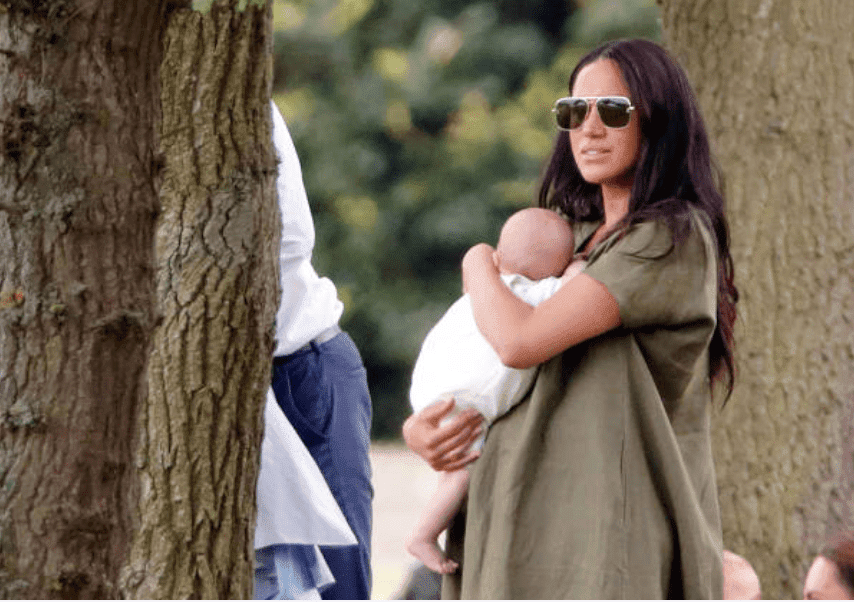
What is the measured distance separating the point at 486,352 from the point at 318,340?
3.75 ft

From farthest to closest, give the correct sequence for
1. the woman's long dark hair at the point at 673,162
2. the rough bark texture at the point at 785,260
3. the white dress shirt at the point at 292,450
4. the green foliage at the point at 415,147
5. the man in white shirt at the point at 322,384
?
the green foliage at the point at 415,147 → the rough bark texture at the point at 785,260 → the man in white shirt at the point at 322,384 → the white dress shirt at the point at 292,450 → the woman's long dark hair at the point at 673,162

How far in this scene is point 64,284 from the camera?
100 inches

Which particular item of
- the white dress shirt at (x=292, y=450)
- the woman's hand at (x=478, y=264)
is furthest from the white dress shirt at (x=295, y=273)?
the woman's hand at (x=478, y=264)

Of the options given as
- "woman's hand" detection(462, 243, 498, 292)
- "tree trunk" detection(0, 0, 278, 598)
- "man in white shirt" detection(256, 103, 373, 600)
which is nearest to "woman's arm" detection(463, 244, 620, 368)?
"woman's hand" detection(462, 243, 498, 292)

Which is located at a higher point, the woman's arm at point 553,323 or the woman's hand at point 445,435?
the woman's arm at point 553,323

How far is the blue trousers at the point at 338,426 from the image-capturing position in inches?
166

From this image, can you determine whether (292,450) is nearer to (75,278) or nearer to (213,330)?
(213,330)

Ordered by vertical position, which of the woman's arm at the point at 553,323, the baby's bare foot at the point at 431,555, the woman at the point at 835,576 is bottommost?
the woman at the point at 835,576

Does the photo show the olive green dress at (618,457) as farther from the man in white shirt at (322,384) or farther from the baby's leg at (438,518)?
the man in white shirt at (322,384)

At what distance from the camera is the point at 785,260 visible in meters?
5.35

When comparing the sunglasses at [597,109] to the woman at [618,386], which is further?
the sunglasses at [597,109]

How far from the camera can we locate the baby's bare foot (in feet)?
10.8

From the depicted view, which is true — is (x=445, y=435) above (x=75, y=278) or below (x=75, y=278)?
below

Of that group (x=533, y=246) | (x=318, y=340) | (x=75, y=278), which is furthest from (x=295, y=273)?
(x=75, y=278)
